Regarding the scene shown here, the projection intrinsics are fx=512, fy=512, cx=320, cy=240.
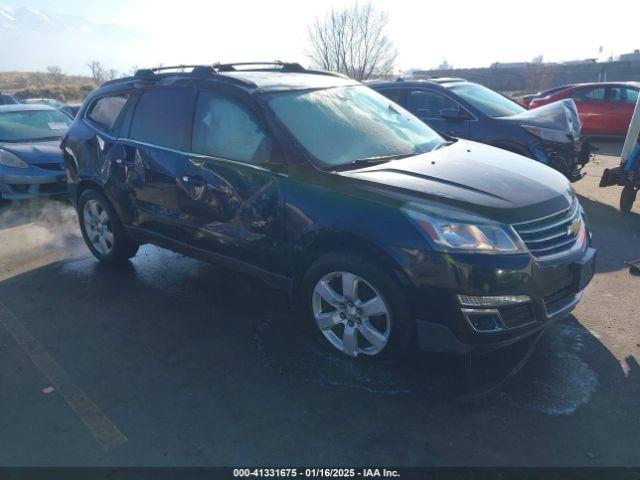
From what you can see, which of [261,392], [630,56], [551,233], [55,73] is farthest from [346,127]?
[55,73]

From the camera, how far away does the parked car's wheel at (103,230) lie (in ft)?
16.6

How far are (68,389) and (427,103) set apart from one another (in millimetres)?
6315

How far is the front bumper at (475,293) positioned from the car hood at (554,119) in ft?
15.2

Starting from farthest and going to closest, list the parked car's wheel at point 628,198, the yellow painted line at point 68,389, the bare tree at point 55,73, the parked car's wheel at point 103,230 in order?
the bare tree at point 55,73, the parked car's wheel at point 628,198, the parked car's wheel at point 103,230, the yellow painted line at point 68,389

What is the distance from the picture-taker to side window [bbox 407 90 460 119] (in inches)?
297

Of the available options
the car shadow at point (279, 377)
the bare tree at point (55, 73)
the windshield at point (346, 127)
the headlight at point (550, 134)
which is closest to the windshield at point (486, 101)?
the headlight at point (550, 134)

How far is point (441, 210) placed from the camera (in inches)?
116

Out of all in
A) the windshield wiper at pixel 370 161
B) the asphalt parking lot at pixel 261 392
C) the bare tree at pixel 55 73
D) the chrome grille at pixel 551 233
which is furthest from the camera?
the bare tree at pixel 55 73

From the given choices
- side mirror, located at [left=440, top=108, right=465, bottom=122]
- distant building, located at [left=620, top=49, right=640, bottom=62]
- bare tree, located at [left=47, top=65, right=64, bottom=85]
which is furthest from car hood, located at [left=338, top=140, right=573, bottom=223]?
bare tree, located at [left=47, top=65, right=64, bottom=85]

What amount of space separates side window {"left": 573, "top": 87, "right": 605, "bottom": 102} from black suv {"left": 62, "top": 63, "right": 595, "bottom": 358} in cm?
1064

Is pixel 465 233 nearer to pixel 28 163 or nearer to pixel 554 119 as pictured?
pixel 554 119

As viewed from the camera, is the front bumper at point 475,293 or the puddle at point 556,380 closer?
the front bumper at point 475,293

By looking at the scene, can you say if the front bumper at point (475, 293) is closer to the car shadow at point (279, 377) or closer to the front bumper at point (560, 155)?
the car shadow at point (279, 377)

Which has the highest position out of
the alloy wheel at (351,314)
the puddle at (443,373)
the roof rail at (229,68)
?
the roof rail at (229,68)
